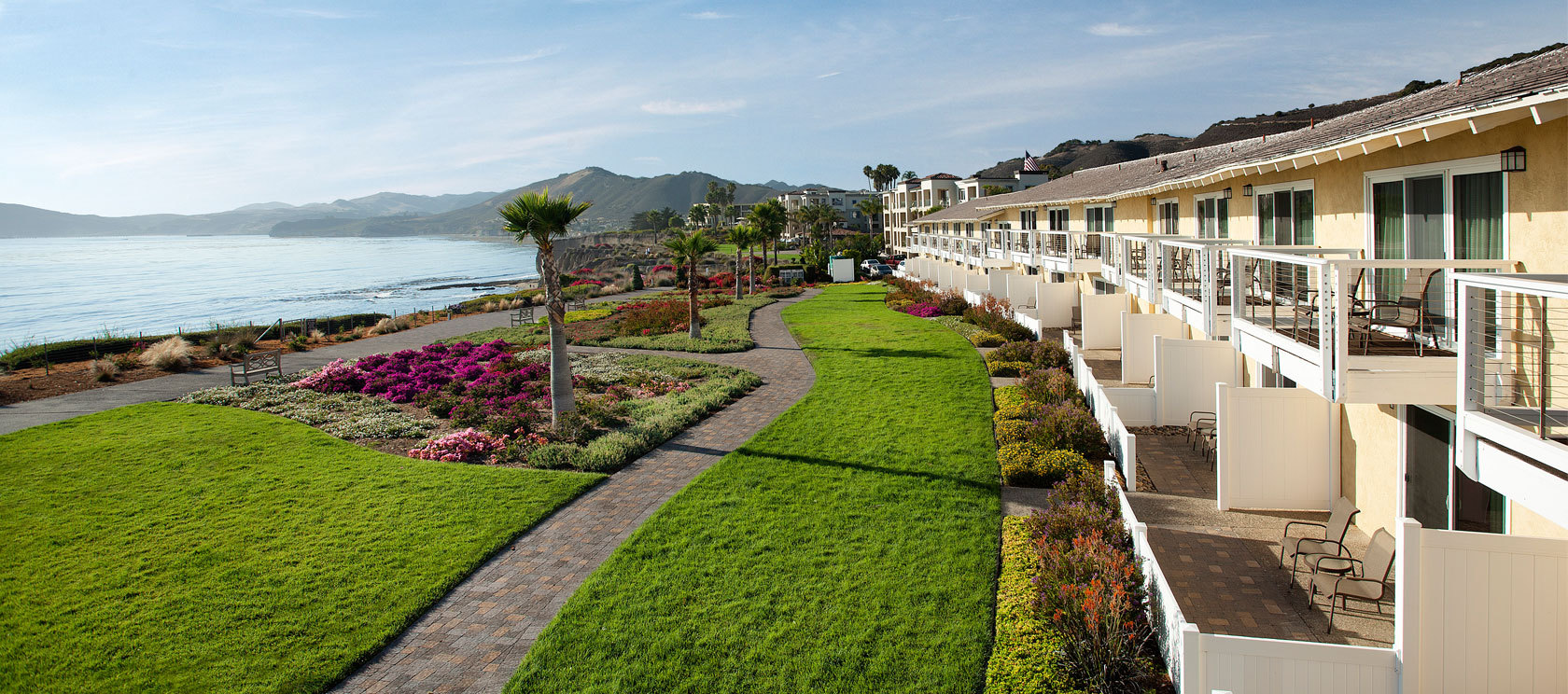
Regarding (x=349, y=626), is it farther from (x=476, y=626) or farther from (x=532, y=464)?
(x=532, y=464)

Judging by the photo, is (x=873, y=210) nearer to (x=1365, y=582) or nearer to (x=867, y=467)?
(x=867, y=467)

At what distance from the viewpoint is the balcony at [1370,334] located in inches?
276

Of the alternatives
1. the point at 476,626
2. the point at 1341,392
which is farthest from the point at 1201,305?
the point at 476,626

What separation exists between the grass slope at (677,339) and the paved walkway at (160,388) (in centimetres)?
252

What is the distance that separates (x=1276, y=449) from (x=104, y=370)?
95.1ft

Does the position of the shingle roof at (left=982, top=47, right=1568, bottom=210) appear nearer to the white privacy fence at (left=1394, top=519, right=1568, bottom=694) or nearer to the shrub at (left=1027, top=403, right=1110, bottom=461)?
the white privacy fence at (left=1394, top=519, right=1568, bottom=694)

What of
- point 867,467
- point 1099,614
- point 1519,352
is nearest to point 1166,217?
point 867,467

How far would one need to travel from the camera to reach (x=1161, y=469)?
41.5ft

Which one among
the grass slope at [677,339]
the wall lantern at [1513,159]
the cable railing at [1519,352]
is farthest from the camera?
the grass slope at [677,339]

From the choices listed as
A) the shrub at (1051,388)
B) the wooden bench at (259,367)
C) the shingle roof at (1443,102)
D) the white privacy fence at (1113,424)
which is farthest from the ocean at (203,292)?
the shingle roof at (1443,102)

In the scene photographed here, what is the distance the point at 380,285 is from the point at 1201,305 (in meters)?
125

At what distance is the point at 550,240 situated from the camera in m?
17.0

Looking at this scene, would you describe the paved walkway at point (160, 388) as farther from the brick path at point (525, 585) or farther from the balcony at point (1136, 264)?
the balcony at point (1136, 264)

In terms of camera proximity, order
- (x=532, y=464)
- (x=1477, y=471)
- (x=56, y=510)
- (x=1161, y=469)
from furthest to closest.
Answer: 1. (x=532, y=464)
2. (x=1161, y=469)
3. (x=56, y=510)
4. (x=1477, y=471)
